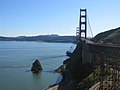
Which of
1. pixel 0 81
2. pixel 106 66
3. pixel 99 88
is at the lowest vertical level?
pixel 0 81

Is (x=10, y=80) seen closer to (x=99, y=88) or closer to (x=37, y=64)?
(x=37, y=64)

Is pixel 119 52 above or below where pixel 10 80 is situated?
above

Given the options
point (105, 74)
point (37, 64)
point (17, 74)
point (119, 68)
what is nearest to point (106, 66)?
point (105, 74)

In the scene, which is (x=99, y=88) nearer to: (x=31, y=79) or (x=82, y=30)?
(x=31, y=79)

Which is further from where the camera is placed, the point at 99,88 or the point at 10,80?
the point at 10,80

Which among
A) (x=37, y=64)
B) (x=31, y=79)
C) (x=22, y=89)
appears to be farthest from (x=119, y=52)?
(x=37, y=64)

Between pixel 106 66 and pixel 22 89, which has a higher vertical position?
pixel 106 66

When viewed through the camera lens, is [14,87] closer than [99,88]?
No

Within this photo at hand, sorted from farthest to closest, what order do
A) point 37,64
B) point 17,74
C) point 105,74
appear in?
1. point 37,64
2. point 17,74
3. point 105,74

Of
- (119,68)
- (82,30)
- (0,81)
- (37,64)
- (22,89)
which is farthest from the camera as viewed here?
(82,30)
